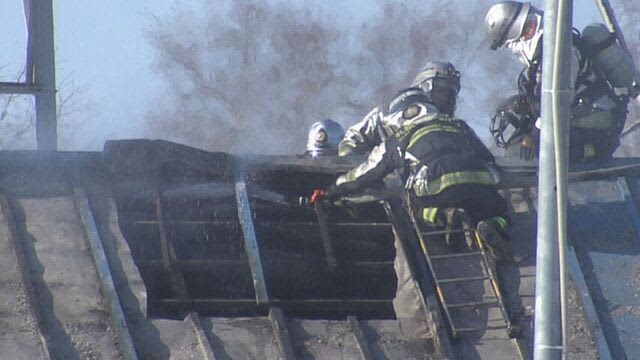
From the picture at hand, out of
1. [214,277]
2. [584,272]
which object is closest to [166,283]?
[214,277]

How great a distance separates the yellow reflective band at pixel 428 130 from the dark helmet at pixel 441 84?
1.24 m

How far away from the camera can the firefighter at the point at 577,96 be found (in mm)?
11898

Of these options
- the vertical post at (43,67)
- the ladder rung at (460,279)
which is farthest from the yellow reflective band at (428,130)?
the vertical post at (43,67)

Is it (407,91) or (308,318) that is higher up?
(407,91)

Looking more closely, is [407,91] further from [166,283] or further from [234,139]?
[234,139]

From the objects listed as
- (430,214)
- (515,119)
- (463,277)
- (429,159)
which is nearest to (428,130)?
(429,159)

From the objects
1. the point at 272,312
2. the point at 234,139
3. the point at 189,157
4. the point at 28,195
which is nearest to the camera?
the point at 272,312

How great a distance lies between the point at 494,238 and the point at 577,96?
7.28 feet

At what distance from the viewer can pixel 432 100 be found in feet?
39.2

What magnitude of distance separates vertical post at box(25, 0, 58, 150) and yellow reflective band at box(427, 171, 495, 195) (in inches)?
158

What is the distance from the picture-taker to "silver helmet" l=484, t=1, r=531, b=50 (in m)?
12.3

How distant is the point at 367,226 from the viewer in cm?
1153

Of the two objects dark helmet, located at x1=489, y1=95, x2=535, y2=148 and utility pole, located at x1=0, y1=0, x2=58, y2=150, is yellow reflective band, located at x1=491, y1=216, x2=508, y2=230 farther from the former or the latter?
utility pole, located at x1=0, y1=0, x2=58, y2=150

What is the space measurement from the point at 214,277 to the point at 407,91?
2.09 meters
